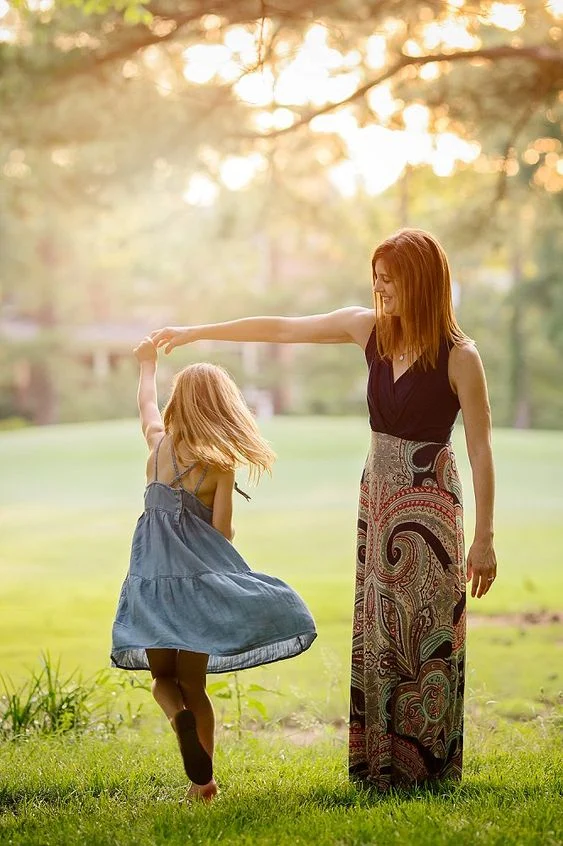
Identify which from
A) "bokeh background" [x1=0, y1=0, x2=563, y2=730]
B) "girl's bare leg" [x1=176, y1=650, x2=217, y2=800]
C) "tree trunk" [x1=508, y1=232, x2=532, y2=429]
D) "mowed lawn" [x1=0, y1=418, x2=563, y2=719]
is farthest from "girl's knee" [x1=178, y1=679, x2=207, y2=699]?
"tree trunk" [x1=508, y1=232, x2=532, y2=429]

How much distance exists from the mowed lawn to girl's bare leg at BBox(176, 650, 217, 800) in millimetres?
1507

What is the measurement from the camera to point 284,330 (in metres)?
2.96

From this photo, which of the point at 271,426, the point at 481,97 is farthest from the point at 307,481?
the point at 481,97

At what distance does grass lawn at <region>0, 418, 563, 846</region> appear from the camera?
2572 mm

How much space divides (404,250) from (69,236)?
1871 centimetres

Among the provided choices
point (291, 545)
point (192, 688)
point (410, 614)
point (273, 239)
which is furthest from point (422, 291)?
point (273, 239)

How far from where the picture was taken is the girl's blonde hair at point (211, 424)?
2.72 meters

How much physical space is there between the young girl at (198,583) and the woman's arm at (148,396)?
6 centimetres

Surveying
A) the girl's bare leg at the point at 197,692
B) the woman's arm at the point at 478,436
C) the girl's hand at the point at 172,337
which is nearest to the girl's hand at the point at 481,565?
the woman's arm at the point at 478,436

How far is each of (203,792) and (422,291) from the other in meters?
1.31

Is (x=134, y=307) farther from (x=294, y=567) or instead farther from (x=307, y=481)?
(x=294, y=567)

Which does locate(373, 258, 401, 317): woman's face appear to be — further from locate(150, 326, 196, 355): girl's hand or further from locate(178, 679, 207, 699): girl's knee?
locate(178, 679, 207, 699): girl's knee

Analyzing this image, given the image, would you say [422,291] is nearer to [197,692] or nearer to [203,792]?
[197,692]

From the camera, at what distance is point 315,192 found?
1551 centimetres
